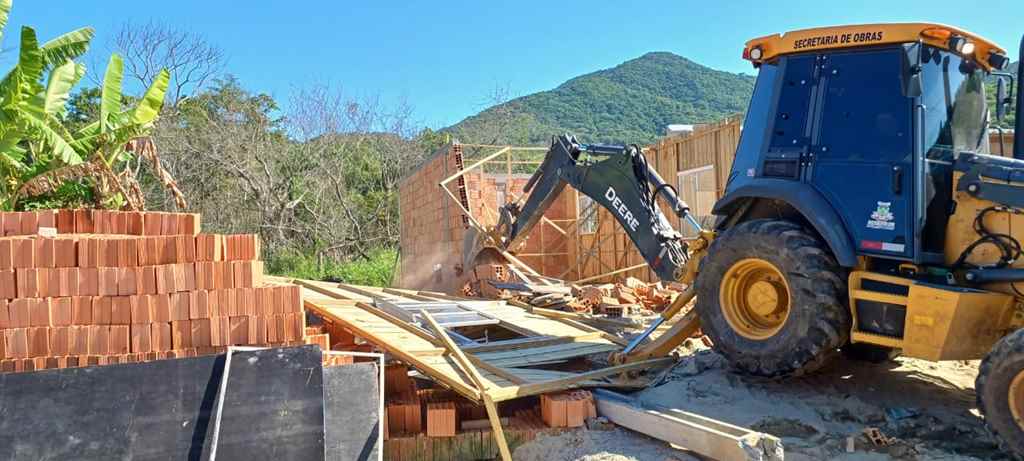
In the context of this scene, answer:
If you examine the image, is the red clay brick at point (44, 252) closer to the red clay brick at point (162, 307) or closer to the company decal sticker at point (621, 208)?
the red clay brick at point (162, 307)

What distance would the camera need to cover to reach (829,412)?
4.90 metres

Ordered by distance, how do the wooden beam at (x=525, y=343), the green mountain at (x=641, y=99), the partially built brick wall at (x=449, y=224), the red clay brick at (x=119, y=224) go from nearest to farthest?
the red clay brick at (x=119, y=224)
the wooden beam at (x=525, y=343)
the partially built brick wall at (x=449, y=224)
the green mountain at (x=641, y=99)

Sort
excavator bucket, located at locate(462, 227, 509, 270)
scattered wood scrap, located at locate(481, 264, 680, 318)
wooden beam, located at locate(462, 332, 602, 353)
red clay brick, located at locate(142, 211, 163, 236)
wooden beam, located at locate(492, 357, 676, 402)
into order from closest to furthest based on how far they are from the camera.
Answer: wooden beam, located at locate(492, 357, 676, 402), red clay brick, located at locate(142, 211, 163, 236), wooden beam, located at locate(462, 332, 602, 353), scattered wood scrap, located at locate(481, 264, 680, 318), excavator bucket, located at locate(462, 227, 509, 270)

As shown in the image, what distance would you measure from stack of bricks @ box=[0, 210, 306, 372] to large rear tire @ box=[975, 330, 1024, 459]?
445cm

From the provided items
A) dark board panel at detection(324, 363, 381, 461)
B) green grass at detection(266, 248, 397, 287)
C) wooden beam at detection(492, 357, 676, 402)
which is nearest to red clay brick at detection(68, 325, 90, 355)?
dark board panel at detection(324, 363, 381, 461)

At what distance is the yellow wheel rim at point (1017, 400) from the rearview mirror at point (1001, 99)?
221 centimetres

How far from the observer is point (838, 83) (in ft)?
16.6

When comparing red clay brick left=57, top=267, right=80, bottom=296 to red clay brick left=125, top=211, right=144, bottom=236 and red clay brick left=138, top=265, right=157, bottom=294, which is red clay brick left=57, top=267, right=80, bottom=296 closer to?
red clay brick left=138, top=265, right=157, bottom=294

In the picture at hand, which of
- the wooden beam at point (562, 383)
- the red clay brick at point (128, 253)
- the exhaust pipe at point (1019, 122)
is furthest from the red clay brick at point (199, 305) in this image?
the exhaust pipe at point (1019, 122)

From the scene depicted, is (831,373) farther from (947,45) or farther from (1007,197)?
(947,45)

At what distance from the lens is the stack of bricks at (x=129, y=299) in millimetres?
4742

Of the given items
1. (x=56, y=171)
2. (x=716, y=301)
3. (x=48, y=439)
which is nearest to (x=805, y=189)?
(x=716, y=301)

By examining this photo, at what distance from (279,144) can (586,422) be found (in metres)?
25.2

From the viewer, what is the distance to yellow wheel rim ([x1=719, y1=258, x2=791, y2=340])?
5.18 meters
